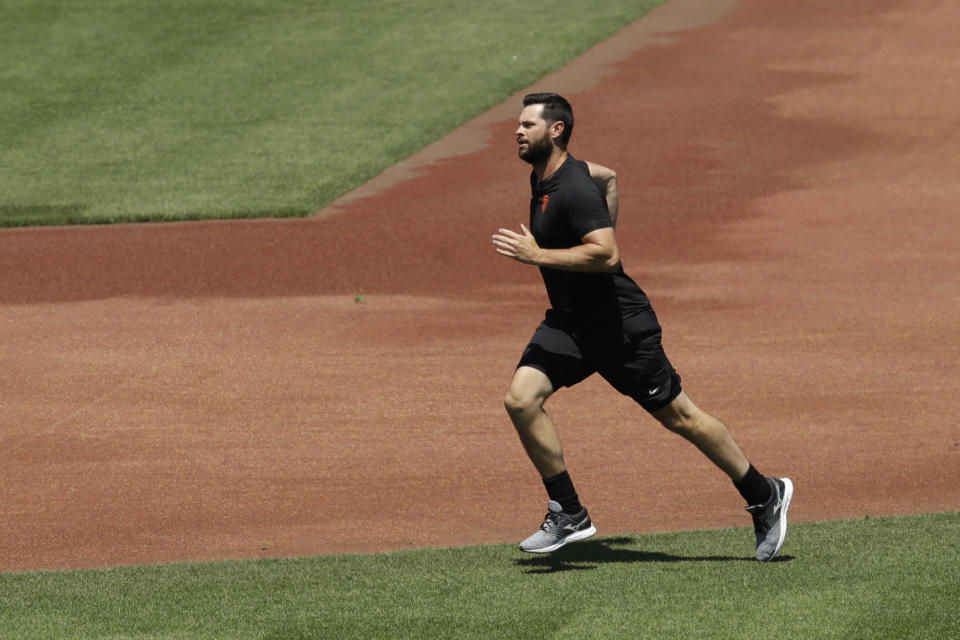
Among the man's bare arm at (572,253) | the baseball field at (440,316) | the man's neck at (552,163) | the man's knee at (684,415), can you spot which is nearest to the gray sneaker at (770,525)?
the baseball field at (440,316)

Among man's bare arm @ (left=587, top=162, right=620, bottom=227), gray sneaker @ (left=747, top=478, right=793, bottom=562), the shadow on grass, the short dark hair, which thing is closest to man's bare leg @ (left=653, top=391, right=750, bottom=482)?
gray sneaker @ (left=747, top=478, right=793, bottom=562)

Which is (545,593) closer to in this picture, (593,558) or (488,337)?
(593,558)

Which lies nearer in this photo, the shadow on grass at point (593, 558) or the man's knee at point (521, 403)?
the man's knee at point (521, 403)

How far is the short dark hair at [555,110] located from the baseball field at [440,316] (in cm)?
217

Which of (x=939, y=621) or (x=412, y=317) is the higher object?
(x=939, y=621)

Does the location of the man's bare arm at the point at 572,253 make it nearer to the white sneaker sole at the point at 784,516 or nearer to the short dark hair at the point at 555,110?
the short dark hair at the point at 555,110

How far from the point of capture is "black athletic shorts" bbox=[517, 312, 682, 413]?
7.21 metres

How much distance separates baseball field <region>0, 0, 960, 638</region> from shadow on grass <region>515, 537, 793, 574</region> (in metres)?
0.04

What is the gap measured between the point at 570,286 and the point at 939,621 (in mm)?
2356

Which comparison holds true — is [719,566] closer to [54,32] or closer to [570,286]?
[570,286]

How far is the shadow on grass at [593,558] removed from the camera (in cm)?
736

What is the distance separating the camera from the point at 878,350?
42.8 feet

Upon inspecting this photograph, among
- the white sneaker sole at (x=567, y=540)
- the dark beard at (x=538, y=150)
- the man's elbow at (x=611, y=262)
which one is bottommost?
A: the white sneaker sole at (x=567, y=540)

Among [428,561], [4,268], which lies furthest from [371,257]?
[428,561]
